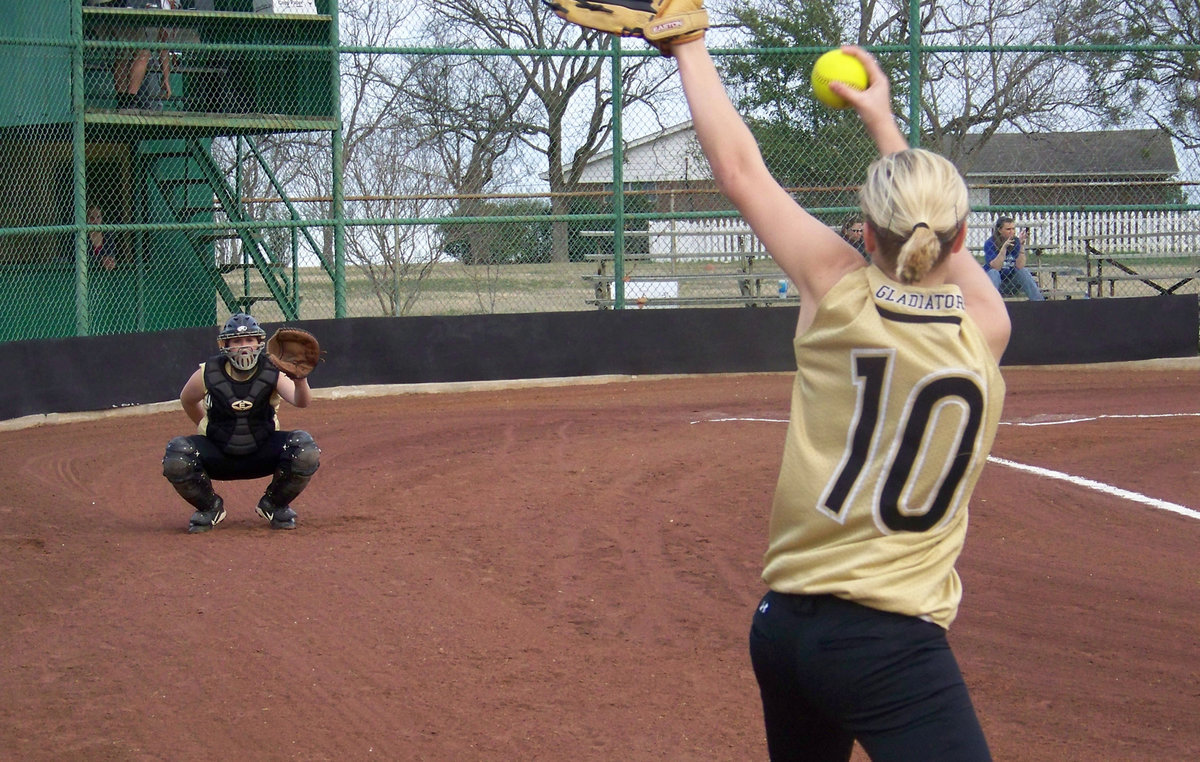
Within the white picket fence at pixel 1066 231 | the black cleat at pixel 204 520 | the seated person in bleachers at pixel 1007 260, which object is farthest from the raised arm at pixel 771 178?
the white picket fence at pixel 1066 231

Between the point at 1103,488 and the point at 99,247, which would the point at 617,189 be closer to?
the point at 99,247

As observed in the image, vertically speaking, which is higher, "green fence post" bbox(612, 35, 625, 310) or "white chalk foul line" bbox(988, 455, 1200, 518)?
"green fence post" bbox(612, 35, 625, 310)

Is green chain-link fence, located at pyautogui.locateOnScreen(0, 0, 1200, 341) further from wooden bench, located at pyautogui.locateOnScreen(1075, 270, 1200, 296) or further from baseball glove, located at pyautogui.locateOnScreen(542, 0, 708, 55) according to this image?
baseball glove, located at pyautogui.locateOnScreen(542, 0, 708, 55)

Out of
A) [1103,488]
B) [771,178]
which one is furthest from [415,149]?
[771,178]

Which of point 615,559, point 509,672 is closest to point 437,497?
point 615,559

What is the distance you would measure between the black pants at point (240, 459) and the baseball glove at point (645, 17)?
5462 millimetres

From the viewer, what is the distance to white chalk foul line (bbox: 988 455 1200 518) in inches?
289

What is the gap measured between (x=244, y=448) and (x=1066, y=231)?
14198mm

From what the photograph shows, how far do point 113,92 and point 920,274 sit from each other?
13.6 metres

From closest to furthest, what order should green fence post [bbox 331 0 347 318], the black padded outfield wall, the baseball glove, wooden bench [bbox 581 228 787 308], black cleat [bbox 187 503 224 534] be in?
1. the baseball glove
2. black cleat [bbox 187 503 224 534]
3. the black padded outfield wall
4. green fence post [bbox 331 0 347 318]
5. wooden bench [bbox 581 228 787 308]

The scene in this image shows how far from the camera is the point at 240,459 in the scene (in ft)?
24.8

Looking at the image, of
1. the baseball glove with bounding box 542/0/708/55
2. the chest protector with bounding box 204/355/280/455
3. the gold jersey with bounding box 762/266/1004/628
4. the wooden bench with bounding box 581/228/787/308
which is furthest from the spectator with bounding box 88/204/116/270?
the gold jersey with bounding box 762/266/1004/628

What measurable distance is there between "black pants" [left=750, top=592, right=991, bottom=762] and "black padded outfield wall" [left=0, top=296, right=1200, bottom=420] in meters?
11.4

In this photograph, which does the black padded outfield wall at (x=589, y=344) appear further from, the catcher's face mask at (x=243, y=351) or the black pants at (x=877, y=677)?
the black pants at (x=877, y=677)
